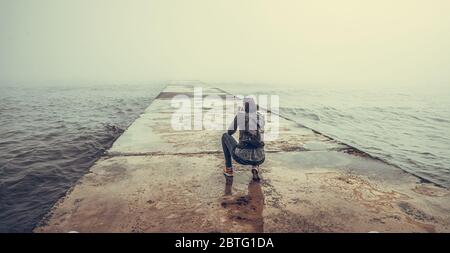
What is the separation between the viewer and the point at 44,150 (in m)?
8.50

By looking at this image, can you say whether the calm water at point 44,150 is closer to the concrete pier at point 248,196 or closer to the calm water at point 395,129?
the concrete pier at point 248,196

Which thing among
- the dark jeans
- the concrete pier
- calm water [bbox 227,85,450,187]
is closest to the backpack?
the dark jeans

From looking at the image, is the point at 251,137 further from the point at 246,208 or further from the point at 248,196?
the point at 246,208

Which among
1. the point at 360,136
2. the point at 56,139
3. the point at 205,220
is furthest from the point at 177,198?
the point at 360,136

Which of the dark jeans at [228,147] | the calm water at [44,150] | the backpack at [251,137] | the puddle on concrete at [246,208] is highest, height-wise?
the backpack at [251,137]

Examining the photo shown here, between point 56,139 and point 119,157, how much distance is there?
5.72m

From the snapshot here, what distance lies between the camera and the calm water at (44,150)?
5.05 m

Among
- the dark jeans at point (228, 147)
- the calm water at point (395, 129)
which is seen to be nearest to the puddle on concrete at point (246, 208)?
the dark jeans at point (228, 147)

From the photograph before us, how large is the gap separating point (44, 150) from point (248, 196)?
7125 millimetres

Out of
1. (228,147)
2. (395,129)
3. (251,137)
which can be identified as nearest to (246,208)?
(251,137)

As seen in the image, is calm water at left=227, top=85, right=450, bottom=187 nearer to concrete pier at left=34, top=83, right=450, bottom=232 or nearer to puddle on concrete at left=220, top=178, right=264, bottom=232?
concrete pier at left=34, top=83, right=450, bottom=232

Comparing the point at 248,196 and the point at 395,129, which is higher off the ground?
the point at 248,196

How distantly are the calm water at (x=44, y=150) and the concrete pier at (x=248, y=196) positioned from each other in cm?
130

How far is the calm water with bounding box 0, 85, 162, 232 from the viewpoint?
5045 mm
